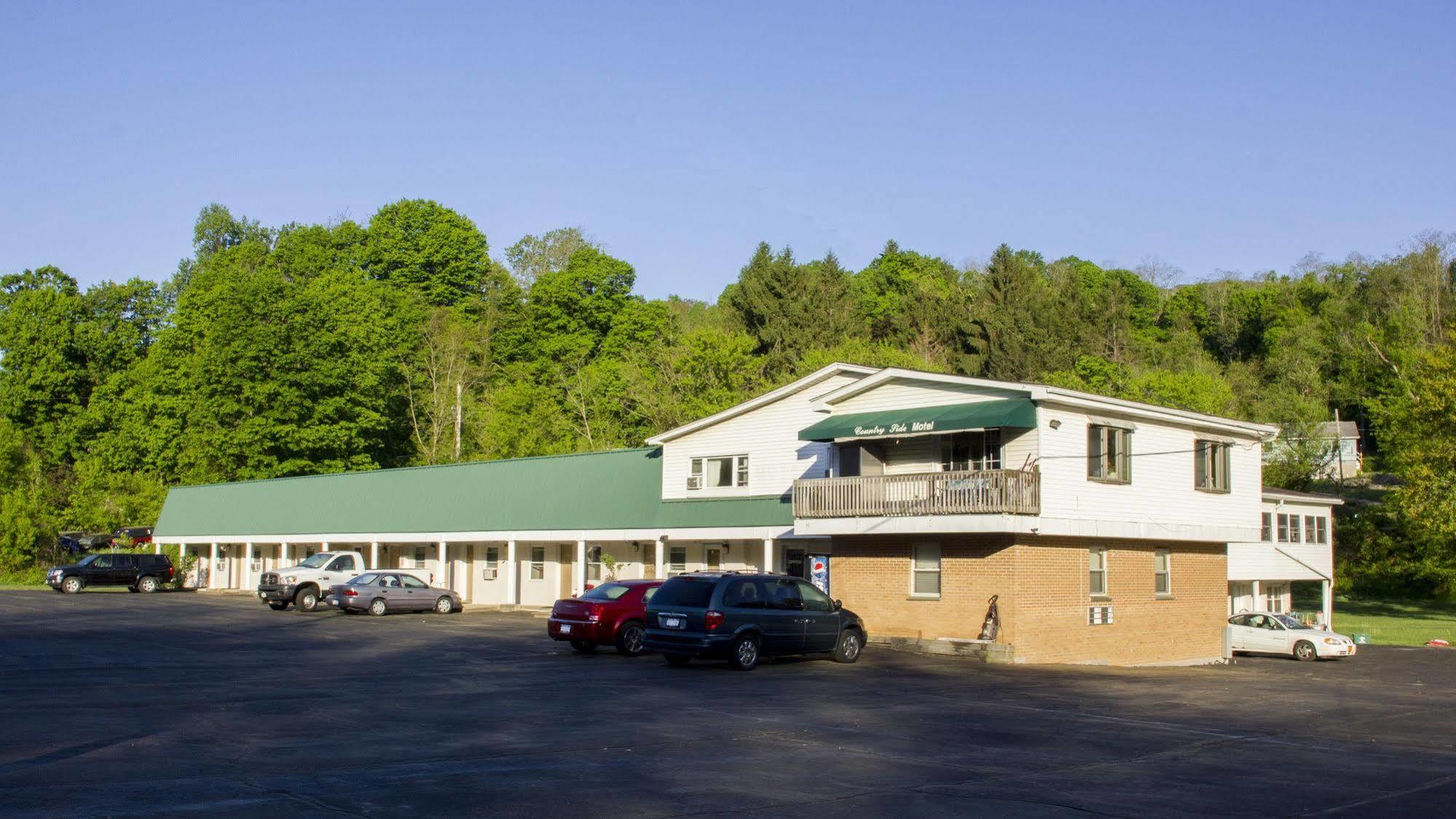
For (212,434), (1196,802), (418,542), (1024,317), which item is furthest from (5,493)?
(1196,802)

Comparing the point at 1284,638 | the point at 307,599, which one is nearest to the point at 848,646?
the point at 1284,638

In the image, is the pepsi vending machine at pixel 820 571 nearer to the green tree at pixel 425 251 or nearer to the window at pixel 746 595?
the window at pixel 746 595

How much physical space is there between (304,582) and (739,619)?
22.3 metres

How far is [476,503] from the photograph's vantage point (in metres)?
46.7

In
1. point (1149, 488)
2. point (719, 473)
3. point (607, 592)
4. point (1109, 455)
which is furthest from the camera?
point (719, 473)

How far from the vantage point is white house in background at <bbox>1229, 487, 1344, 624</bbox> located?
45.8 meters

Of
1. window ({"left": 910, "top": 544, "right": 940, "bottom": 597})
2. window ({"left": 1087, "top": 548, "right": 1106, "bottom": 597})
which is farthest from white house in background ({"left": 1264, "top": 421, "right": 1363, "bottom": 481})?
window ({"left": 910, "top": 544, "right": 940, "bottom": 597})

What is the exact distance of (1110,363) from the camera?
264ft

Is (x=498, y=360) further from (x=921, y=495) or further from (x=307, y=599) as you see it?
(x=921, y=495)

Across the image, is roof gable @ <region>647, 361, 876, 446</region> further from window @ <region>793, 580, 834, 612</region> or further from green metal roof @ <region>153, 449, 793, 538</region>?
window @ <region>793, 580, 834, 612</region>

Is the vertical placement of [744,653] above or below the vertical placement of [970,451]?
below

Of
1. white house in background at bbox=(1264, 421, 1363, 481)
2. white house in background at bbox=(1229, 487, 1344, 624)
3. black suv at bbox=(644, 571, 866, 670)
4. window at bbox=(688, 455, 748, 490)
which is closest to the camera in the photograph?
black suv at bbox=(644, 571, 866, 670)

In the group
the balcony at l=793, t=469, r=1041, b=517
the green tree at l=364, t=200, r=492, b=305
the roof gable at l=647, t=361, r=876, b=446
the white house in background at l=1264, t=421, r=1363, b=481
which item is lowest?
the balcony at l=793, t=469, r=1041, b=517

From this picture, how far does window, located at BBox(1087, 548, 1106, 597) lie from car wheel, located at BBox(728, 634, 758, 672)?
11.0 metres
